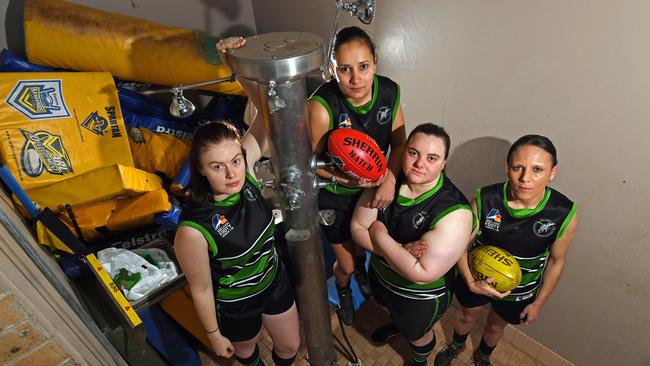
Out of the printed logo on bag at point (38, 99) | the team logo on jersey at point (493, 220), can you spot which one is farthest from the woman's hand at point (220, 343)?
the printed logo on bag at point (38, 99)

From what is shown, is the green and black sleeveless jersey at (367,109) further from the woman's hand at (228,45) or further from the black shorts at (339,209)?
the woman's hand at (228,45)

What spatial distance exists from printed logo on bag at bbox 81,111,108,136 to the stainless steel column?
5.31ft

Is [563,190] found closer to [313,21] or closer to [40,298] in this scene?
[313,21]

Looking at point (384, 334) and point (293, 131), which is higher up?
point (293, 131)

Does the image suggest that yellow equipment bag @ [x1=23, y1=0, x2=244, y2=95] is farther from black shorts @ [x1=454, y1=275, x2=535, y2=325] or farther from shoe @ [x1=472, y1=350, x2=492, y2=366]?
shoe @ [x1=472, y1=350, x2=492, y2=366]

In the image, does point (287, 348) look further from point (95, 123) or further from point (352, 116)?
point (95, 123)

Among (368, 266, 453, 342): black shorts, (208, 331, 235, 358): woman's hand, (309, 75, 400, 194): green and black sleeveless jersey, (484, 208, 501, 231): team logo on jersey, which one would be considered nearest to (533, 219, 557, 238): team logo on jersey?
(484, 208, 501, 231): team logo on jersey

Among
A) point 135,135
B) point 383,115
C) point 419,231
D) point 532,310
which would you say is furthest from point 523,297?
point 135,135

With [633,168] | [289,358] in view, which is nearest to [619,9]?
[633,168]

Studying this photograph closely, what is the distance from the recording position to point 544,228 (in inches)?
58.2

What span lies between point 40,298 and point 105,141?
4.11ft

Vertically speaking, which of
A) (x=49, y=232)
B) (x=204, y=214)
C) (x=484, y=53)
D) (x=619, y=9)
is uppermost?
(x=619, y=9)

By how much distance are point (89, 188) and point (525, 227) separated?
6.94 ft

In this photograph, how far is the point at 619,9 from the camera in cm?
123
